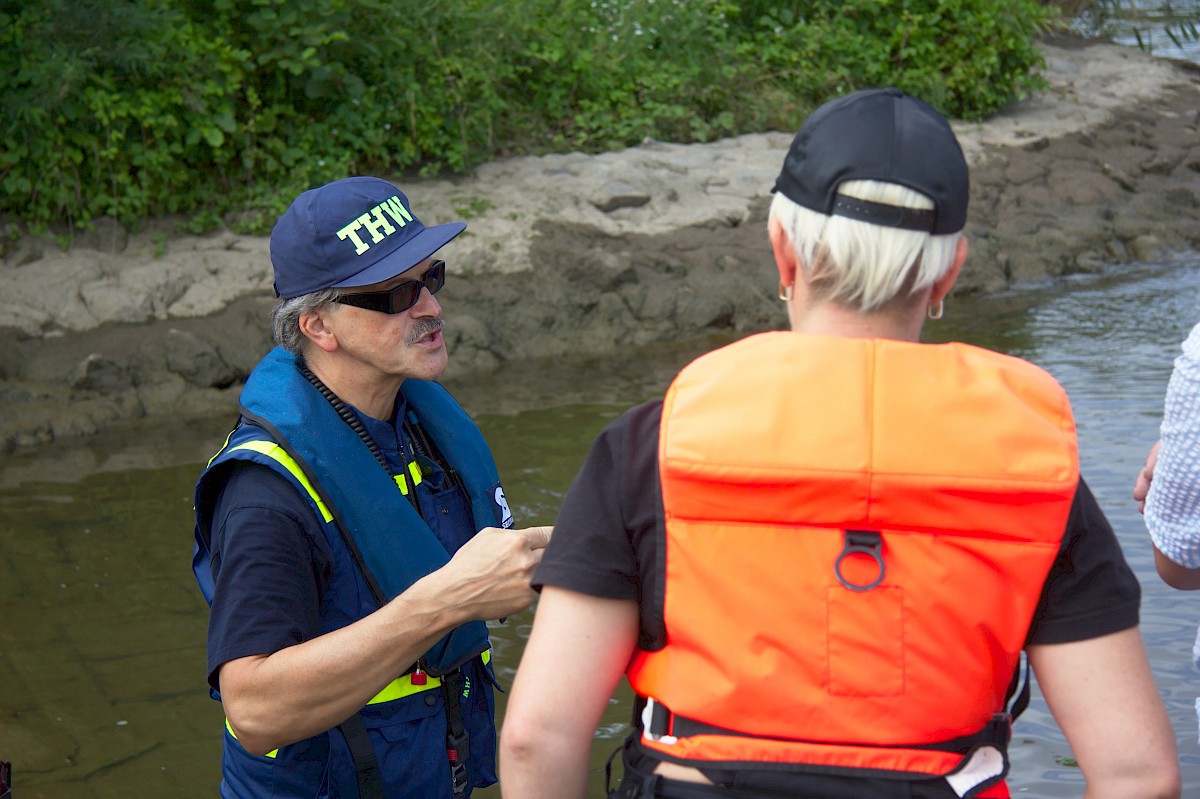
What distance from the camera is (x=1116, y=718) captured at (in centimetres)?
166

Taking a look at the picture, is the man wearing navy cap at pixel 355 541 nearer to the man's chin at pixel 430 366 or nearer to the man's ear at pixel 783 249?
the man's chin at pixel 430 366

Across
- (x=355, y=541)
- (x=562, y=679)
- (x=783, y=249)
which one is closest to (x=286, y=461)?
(x=355, y=541)

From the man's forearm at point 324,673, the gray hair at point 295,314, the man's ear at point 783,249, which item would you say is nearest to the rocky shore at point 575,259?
the gray hair at point 295,314

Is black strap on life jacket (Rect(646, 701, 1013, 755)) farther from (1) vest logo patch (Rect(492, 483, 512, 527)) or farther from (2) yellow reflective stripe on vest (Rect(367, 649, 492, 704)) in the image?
(1) vest logo patch (Rect(492, 483, 512, 527))

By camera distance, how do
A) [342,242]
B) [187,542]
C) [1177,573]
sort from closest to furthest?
[1177,573], [342,242], [187,542]

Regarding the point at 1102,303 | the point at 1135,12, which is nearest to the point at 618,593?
the point at 1102,303

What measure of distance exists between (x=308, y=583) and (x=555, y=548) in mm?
891

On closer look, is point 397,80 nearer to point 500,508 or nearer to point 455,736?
point 500,508

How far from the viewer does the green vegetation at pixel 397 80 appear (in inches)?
354

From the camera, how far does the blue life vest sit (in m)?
2.57

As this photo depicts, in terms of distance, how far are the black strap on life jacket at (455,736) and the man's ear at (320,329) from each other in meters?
0.74

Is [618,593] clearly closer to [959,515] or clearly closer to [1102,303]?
[959,515]

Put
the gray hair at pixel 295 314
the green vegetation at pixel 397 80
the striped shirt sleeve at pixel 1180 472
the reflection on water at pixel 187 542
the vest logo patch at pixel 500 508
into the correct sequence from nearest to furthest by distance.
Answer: the striped shirt sleeve at pixel 1180 472 < the gray hair at pixel 295 314 < the vest logo patch at pixel 500 508 < the reflection on water at pixel 187 542 < the green vegetation at pixel 397 80

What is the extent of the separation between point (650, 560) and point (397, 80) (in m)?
9.10
